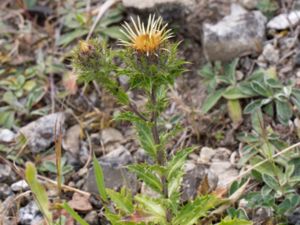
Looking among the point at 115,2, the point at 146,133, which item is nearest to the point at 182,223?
the point at 146,133

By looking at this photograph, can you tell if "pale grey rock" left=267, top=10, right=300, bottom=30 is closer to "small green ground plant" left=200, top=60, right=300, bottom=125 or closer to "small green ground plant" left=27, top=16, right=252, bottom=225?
"small green ground plant" left=200, top=60, right=300, bottom=125

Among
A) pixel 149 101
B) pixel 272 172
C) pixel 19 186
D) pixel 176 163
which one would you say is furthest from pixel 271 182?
pixel 19 186

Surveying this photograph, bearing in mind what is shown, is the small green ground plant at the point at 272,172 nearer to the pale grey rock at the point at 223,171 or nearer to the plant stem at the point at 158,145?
the pale grey rock at the point at 223,171

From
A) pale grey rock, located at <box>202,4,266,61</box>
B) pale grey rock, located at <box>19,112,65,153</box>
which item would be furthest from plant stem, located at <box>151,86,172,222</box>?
pale grey rock, located at <box>202,4,266,61</box>

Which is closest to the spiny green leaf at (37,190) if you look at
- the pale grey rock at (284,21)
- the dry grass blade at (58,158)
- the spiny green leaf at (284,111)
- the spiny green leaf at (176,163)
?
the dry grass blade at (58,158)

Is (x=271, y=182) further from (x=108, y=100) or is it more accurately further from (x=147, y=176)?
(x=108, y=100)

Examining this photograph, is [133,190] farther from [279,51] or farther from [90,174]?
[279,51]
